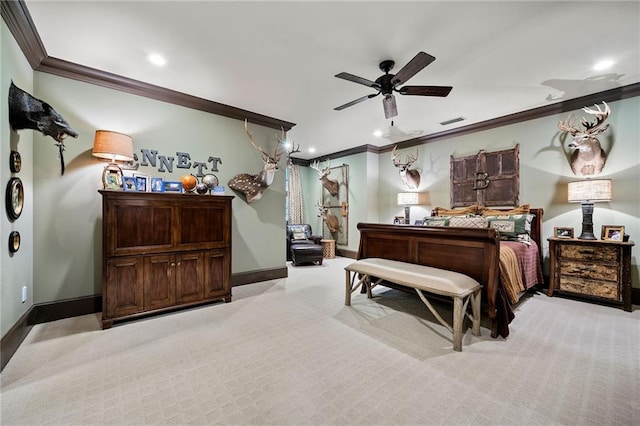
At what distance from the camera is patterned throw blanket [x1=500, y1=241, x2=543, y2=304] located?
9.36 ft

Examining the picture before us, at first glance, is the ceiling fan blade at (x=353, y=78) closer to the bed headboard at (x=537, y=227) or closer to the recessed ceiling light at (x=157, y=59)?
the recessed ceiling light at (x=157, y=59)

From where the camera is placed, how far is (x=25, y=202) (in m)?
→ 2.55

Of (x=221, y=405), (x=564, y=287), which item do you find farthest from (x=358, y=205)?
(x=221, y=405)

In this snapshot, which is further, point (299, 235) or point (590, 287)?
point (299, 235)

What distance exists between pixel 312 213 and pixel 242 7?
6.39m

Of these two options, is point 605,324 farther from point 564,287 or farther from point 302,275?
point 302,275

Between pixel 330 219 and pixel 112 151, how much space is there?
536 cm

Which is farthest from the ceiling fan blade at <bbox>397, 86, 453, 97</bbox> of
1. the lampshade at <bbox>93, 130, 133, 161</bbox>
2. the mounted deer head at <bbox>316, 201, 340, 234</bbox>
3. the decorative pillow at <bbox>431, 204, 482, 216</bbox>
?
the mounted deer head at <bbox>316, 201, 340, 234</bbox>

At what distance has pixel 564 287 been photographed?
12.0 feet

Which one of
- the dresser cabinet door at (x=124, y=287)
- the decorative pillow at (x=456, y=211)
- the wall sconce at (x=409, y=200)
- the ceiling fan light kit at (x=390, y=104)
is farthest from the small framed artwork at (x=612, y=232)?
the dresser cabinet door at (x=124, y=287)

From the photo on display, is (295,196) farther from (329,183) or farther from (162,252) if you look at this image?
(162,252)

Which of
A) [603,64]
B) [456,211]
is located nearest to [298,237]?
[456,211]

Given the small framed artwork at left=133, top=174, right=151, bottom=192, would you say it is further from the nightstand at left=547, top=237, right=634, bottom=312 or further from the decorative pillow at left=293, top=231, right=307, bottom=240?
the nightstand at left=547, top=237, right=634, bottom=312

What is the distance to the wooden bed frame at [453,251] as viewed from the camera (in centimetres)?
253
